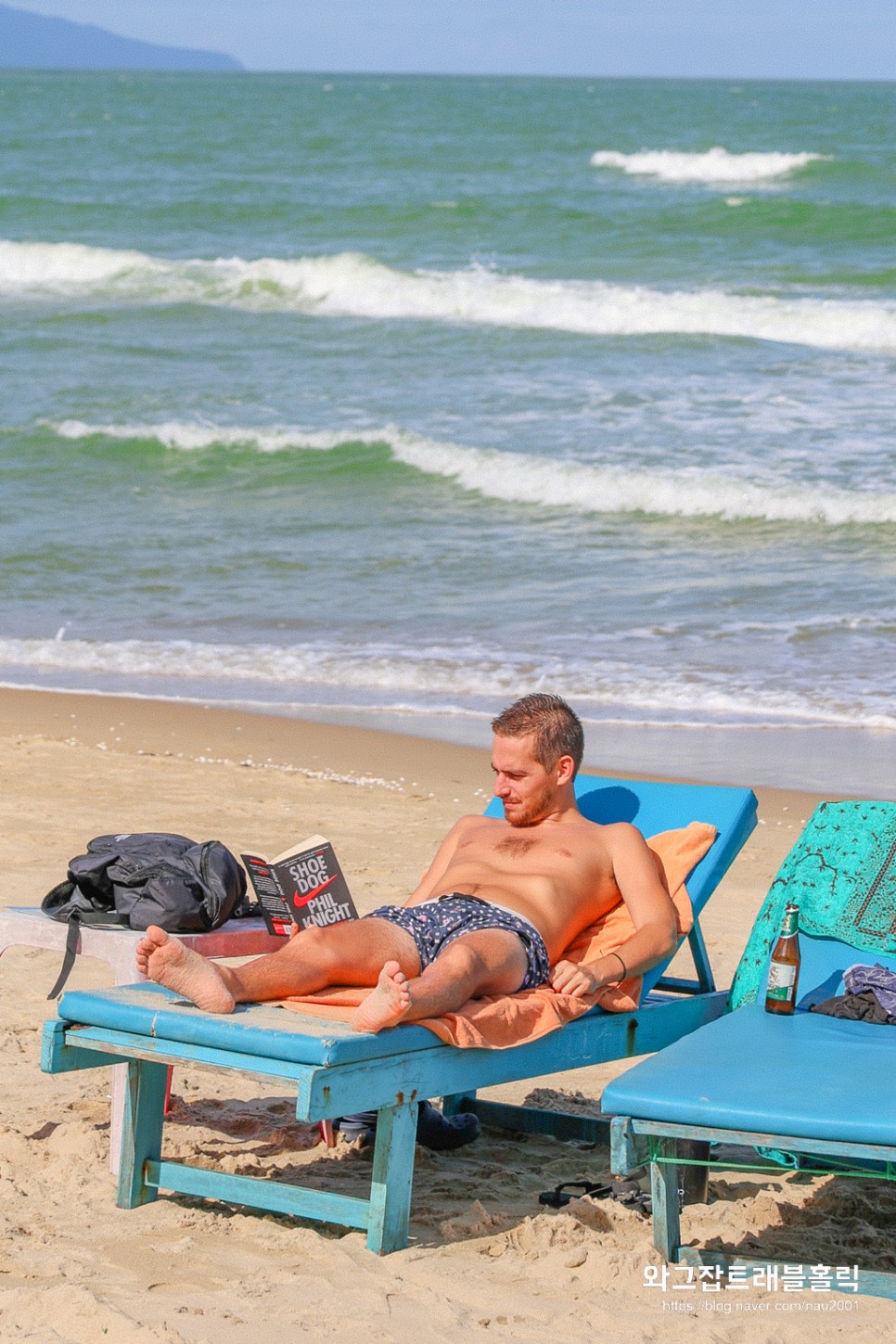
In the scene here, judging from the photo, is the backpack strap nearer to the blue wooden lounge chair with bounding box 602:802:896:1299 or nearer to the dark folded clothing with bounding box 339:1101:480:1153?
the dark folded clothing with bounding box 339:1101:480:1153

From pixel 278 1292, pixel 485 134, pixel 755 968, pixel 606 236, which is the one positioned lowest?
pixel 278 1292

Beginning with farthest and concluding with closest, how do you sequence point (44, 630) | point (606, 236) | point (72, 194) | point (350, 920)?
point (72, 194)
point (606, 236)
point (44, 630)
point (350, 920)

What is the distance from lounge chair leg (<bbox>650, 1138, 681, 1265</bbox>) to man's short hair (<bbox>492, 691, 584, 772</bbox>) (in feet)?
3.93

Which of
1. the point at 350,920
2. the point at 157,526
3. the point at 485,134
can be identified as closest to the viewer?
the point at 350,920

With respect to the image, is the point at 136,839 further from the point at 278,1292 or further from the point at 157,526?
the point at 157,526

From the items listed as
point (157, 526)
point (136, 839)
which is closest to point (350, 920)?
point (136, 839)

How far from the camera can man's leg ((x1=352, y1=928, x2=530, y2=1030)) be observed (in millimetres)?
3490

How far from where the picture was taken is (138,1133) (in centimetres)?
378

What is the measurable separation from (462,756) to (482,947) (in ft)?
13.4

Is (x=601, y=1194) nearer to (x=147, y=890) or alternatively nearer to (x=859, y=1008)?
(x=859, y=1008)

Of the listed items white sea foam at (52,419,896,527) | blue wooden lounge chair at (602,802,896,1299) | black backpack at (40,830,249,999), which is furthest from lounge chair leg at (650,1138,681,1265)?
white sea foam at (52,419,896,527)

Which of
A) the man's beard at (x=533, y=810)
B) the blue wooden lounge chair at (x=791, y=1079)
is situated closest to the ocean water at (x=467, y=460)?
the blue wooden lounge chair at (x=791, y=1079)

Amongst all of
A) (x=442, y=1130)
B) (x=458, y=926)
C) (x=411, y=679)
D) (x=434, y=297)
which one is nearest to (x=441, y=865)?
(x=458, y=926)

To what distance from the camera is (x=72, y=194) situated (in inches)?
1433
